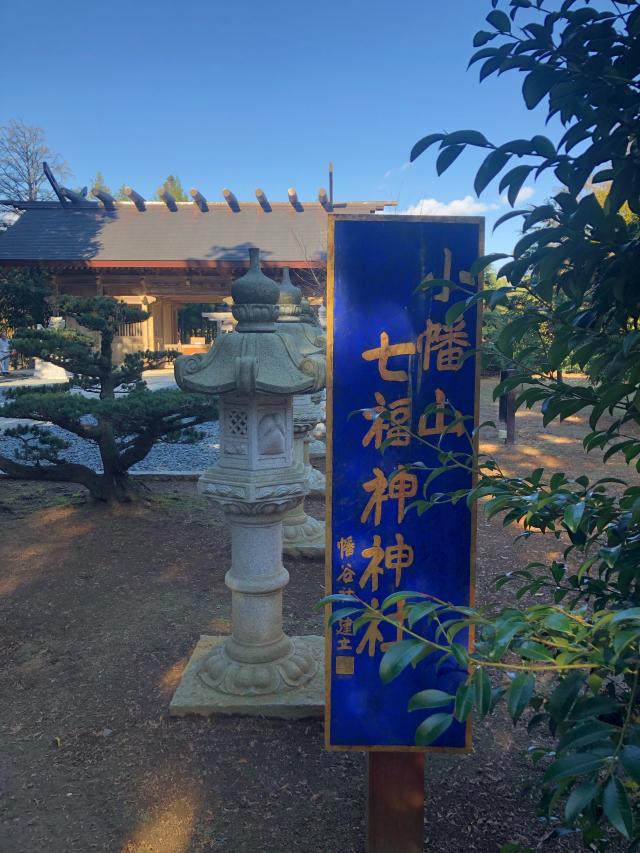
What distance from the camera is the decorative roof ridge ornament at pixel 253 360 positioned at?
285cm

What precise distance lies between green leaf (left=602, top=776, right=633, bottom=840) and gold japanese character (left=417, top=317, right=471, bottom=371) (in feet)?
4.35

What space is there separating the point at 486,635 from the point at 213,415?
4838mm

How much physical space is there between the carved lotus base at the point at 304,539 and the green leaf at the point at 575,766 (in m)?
4.44

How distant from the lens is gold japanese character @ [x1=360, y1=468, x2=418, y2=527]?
6.30 feet

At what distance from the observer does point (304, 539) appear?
5355 mm

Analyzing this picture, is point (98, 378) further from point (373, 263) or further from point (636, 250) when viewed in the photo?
point (636, 250)

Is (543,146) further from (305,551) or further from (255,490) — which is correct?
(305,551)

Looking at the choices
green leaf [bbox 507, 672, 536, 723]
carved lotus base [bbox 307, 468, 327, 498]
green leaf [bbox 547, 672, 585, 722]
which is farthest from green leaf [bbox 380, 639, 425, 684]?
carved lotus base [bbox 307, 468, 327, 498]

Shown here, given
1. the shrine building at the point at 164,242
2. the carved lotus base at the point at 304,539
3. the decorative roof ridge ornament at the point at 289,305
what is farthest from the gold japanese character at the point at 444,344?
the shrine building at the point at 164,242

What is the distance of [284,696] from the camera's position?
3.02 meters

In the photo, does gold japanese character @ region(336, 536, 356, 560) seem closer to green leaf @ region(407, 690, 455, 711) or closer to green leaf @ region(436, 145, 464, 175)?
green leaf @ region(407, 690, 455, 711)

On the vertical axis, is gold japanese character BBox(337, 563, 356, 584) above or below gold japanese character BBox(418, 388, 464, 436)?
below

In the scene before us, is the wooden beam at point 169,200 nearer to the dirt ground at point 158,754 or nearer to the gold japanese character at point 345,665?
the dirt ground at point 158,754

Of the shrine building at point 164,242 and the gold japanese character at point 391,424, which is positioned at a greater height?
the shrine building at point 164,242
